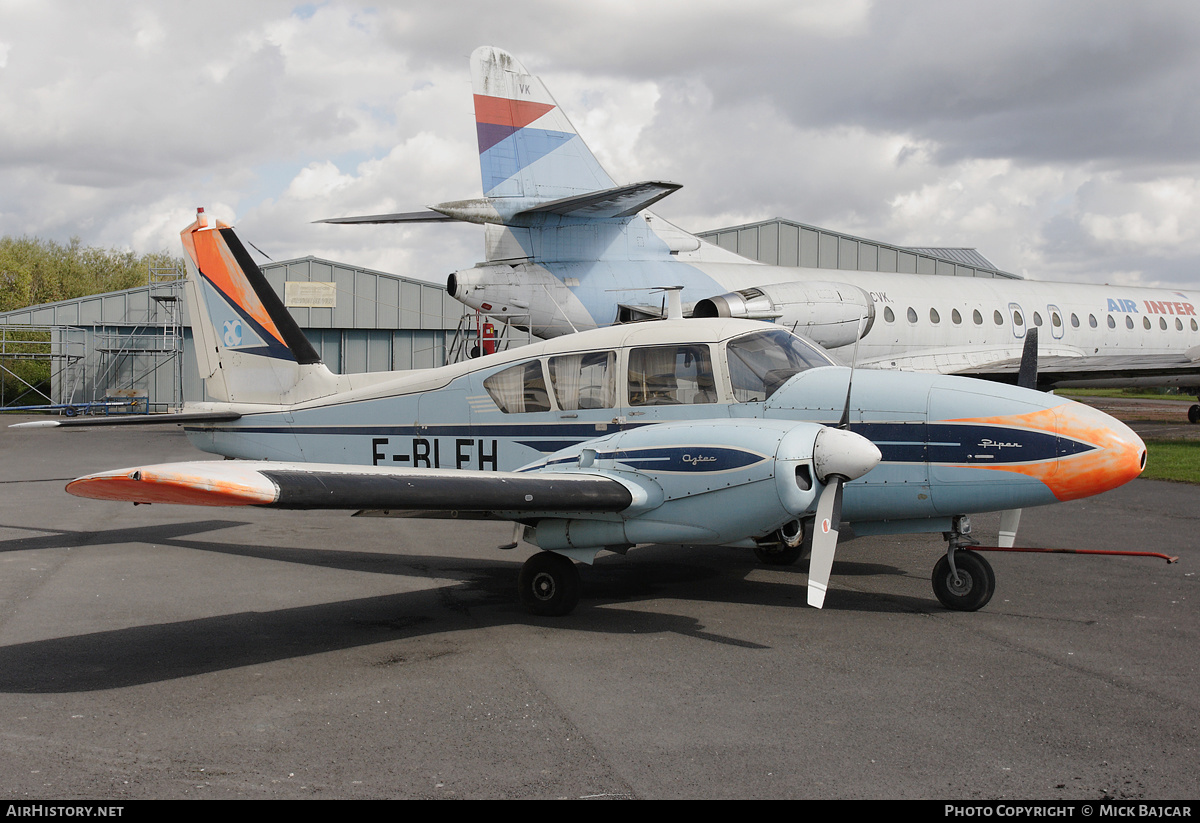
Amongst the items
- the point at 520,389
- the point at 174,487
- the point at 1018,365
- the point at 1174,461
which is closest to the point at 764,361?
the point at 520,389

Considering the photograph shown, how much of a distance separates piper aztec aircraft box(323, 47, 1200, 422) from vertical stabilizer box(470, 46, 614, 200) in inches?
0.8

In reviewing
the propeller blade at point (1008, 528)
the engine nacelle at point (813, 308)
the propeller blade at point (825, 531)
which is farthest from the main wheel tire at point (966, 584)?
the engine nacelle at point (813, 308)

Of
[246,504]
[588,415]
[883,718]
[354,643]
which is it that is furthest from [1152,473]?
[246,504]

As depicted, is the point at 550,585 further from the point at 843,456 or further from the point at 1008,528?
the point at 1008,528

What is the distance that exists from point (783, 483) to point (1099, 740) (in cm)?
245

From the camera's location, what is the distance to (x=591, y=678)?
563 centimetres

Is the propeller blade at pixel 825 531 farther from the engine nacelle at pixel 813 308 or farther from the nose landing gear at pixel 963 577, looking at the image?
the engine nacelle at pixel 813 308

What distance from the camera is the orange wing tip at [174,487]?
4.76m

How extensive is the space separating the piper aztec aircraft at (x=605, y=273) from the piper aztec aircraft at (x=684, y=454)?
671 cm

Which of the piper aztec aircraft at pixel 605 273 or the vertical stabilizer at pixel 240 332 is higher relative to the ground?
the piper aztec aircraft at pixel 605 273

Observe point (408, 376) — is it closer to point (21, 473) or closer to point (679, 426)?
point (679, 426)

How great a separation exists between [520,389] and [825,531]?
3.26m

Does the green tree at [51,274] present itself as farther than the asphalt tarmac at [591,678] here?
Yes
